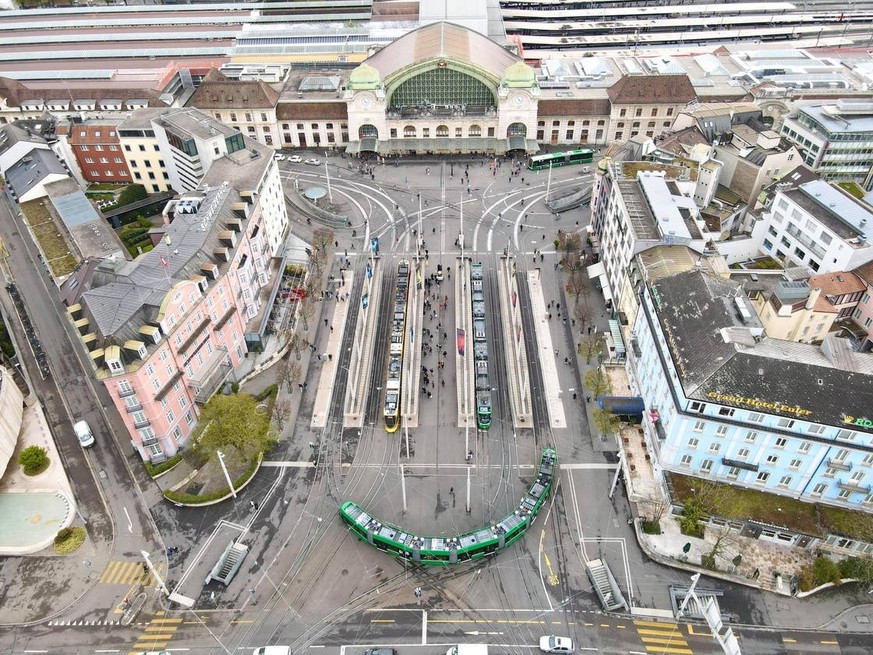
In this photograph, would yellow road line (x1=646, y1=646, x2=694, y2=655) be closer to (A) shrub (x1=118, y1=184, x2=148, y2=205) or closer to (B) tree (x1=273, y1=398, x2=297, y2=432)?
(B) tree (x1=273, y1=398, x2=297, y2=432)

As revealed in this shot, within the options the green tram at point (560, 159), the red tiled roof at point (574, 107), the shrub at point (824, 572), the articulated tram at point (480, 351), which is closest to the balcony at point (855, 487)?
the shrub at point (824, 572)

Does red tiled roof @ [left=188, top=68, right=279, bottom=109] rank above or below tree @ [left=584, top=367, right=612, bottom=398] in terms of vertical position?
above

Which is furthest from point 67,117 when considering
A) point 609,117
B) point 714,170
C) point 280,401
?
point 714,170

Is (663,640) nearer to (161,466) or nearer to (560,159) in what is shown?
(161,466)

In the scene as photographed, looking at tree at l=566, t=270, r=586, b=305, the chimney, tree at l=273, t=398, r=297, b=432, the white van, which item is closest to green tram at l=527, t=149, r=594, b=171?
tree at l=566, t=270, r=586, b=305

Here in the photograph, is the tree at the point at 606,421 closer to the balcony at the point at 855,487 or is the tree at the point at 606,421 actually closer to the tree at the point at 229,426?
the balcony at the point at 855,487

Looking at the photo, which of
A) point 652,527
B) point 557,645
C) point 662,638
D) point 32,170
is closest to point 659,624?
point 662,638

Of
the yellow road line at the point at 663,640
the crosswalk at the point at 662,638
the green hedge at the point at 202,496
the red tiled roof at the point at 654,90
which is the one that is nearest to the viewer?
the crosswalk at the point at 662,638
